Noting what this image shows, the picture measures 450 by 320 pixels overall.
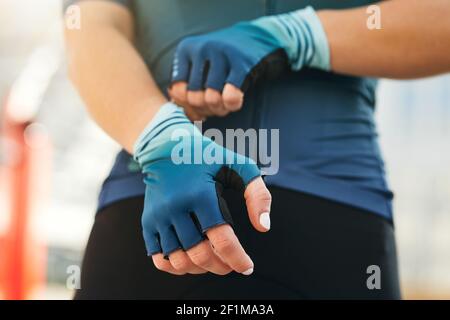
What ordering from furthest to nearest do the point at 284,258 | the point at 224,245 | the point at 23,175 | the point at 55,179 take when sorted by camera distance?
1. the point at 55,179
2. the point at 23,175
3. the point at 284,258
4. the point at 224,245

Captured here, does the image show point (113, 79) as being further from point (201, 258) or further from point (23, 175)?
point (23, 175)

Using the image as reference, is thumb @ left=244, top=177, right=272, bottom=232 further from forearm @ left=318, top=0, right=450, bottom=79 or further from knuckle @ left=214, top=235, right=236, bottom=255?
forearm @ left=318, top=0, right=450, bottom=79

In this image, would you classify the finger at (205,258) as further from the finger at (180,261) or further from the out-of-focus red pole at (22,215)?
the out-of-focus red pole at (22,215)

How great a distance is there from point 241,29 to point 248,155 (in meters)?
0.16

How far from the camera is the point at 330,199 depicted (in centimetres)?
83

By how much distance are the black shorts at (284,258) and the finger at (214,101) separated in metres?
0.10

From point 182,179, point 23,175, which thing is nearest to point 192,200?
point 182,179

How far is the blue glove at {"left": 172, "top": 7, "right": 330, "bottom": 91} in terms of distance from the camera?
80cm

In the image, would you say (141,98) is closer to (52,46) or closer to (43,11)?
(43,11)

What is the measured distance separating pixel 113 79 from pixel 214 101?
A: 5.5 inches

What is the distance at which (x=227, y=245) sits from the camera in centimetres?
73

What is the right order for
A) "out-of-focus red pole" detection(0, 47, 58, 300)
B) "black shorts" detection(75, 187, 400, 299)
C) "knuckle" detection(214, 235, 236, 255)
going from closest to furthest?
"knuckle" detection(214, 235, 236, 255)
"black shorts" detection(75, 187, 400, 299)
"out-of-focus red pole" detection(0, 47, 58, 300)

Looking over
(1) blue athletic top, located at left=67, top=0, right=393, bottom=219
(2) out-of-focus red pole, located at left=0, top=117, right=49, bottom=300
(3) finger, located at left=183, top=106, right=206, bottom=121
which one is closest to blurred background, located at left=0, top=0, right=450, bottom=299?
(2) out-of-focus red pole, located at left=0, top=117, right=49, bottom=300

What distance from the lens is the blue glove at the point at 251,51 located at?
801 millimetres
